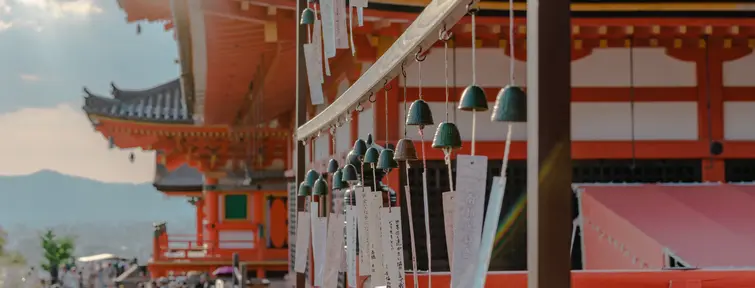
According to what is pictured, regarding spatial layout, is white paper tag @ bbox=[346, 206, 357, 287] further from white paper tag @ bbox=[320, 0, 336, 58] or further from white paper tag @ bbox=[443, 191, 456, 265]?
white paper tag @ bbox=[443, 191, 456, 265]

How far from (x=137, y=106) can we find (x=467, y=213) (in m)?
19.8

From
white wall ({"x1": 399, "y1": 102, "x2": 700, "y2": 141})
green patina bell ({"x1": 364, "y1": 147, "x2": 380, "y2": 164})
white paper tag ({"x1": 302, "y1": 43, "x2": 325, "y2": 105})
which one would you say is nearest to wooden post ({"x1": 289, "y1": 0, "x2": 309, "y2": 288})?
white paper tag ({"x1": 302, "y1": 43, "x2": 325, "y2": 105})

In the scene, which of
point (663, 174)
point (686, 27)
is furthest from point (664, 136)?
point (686, 27)

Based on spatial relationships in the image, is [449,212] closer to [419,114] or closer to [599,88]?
[419,114]

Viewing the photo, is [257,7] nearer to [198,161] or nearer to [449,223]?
[449,223]

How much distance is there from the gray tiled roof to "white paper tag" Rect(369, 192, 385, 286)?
15.0 metres

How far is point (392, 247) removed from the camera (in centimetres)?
391

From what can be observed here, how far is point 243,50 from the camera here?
1039 cm

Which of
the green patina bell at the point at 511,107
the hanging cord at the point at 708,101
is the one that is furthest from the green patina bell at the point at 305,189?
the green patina bell at the point at 511,107

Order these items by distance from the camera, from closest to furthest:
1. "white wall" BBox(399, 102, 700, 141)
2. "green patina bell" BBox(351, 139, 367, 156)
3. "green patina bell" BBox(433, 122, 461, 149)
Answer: "green patina bell" BBox(433, 122, 461, 149), "green patina bell" BBox(351, 139, 367, 156), "white wall" BBox(399, 102, 700, 141)

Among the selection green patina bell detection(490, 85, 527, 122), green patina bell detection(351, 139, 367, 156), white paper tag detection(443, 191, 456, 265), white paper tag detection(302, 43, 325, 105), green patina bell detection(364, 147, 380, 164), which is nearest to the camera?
green patina bell detection(490, 85, 527, 122)

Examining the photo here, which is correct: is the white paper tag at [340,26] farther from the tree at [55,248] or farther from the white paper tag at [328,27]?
the tree at [55,248]

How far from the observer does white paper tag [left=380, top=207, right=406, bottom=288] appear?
3.84 m

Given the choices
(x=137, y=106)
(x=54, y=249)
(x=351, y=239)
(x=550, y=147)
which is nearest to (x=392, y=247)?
(x=351, y=239)
